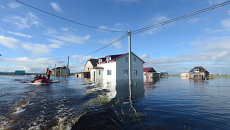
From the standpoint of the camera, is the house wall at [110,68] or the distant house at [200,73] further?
the distant house at [200,73]

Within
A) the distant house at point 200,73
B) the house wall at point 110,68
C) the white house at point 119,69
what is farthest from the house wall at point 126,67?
the distant house at point 200,73

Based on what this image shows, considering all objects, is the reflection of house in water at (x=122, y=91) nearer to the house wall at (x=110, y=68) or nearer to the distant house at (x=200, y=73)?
the house wall at (x=110, y=68)

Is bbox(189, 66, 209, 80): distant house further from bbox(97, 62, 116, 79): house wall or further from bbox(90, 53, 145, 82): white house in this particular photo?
bbox(97, 62, 116, 79): house wall

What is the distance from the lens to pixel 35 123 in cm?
552

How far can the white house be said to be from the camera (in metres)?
32.0

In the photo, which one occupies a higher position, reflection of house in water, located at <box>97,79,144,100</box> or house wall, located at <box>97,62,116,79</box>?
house wall, located at <box>97,62,116,79</box>

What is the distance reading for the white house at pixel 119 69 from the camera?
3200cm

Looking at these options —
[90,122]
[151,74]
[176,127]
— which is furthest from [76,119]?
[151,74]

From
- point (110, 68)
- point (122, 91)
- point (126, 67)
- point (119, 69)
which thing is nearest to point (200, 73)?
point (126, 67)

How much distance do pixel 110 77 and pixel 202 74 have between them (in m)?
43.5

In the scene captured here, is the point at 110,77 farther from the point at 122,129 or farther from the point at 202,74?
the point at 202,74

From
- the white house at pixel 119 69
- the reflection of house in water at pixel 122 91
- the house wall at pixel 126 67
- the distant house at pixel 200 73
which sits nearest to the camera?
the reflection of house in water at pixel 122 91

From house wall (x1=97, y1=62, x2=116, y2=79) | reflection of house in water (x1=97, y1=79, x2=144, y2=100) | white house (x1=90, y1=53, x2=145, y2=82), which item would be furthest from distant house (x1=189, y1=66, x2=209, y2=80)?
reflection of house in water (x1=97, y1=79, x2=144, y2=100)

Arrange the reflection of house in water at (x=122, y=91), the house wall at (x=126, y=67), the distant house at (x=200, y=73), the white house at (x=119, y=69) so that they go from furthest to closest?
the distant house at (x=200, y=73), the house wall at (x=126, y=67), the white house at (x=119, y=69), the reflection of house in water at (x=122, y=91)
